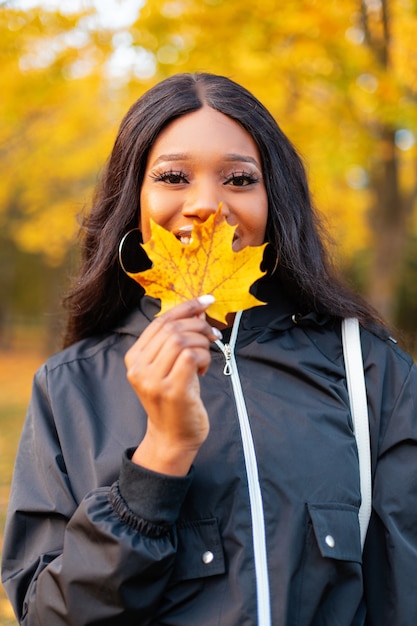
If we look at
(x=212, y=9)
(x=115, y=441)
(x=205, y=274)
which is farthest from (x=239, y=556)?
(x=212, y=9)

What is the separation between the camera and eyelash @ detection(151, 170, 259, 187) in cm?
175

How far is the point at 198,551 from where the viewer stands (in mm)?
1567

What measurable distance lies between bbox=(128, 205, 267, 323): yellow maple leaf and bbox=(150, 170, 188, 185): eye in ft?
0.74

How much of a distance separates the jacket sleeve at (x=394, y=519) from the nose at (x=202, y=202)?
606mm

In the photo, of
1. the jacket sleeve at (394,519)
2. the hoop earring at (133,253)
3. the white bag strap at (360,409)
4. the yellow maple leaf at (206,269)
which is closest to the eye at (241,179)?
the yellow maple leaf at (206,269)

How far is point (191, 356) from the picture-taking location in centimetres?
138

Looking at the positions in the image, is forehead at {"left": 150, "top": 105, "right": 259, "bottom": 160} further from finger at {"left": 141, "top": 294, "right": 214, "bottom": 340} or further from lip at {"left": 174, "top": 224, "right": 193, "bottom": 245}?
finger at {"left": 141, "top": 294, "right": 214, "bottom": 340}

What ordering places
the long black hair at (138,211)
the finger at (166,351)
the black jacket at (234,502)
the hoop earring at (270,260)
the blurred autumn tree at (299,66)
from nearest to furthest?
the finger at (166,351)
the black jacket at (234,502)
the long black hair at (138,211)
the hoop earring at (270,260)
the blurred autumn tree at (299,66)

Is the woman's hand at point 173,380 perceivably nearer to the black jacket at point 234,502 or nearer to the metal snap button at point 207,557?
the black jacket at point 234,502

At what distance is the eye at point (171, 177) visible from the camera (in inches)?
68.9

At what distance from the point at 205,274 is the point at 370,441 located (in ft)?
1.94

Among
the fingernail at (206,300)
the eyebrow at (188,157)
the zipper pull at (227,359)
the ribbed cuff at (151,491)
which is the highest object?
the eyebrow at (188,157)

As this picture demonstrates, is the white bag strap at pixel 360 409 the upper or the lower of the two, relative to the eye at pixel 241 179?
lower

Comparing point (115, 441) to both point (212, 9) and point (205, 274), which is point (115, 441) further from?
point (212, 9)
